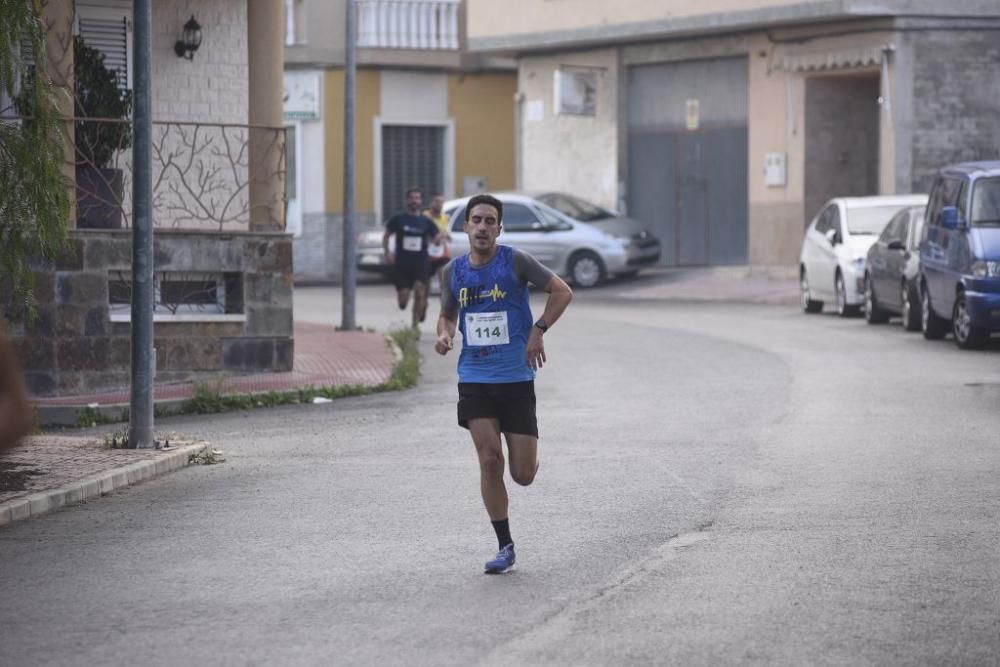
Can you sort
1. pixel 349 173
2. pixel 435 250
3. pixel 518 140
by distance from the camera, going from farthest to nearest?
pixel 518 140
pixel 435 250
pixel 349 173

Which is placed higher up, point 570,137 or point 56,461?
point 570,137

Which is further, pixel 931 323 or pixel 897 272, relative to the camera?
pixel 897 272

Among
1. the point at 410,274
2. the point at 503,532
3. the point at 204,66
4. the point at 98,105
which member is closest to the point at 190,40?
the point at 204,66

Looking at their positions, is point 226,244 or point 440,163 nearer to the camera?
point 226,244

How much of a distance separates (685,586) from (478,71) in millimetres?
35732

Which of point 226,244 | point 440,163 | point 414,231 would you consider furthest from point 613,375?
point 440,163

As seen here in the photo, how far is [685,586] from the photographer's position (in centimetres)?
794

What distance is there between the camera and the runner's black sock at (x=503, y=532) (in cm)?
848

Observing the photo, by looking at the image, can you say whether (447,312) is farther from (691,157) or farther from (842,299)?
(691,157)

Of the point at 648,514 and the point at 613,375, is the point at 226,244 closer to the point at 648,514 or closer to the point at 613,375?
the point at 613,375

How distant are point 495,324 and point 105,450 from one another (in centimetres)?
501

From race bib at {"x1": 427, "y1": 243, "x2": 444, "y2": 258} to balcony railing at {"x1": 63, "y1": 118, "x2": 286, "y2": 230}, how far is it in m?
3.96

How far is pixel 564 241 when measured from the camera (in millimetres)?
34125

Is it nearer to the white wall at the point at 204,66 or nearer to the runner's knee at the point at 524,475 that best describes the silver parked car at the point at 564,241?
the white wall at the point at 204,66
